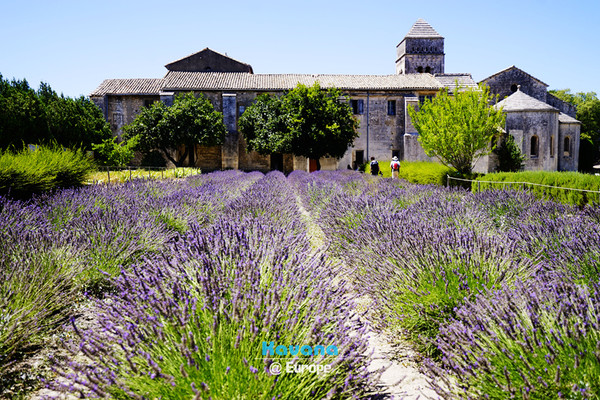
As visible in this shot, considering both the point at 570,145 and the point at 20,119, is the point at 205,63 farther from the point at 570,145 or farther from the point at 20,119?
the point at 570,145

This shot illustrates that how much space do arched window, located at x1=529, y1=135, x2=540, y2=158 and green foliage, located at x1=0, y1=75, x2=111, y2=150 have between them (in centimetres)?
2671

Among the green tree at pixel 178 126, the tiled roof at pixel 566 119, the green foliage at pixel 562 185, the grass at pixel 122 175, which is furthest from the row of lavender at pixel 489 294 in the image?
the tiled roof at pixel 566 119

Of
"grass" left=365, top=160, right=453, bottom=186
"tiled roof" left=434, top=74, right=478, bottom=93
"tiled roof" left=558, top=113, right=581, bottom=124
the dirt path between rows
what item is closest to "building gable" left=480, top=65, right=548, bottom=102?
"tiled roof" left=434, top=74, right=478, bottom=93

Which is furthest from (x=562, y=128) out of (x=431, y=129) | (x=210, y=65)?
(x=210, y=65)

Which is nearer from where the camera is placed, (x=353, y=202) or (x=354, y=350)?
(x=354, y=350)

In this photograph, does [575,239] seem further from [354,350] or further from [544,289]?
[354,350]

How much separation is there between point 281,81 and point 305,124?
7.14 metres

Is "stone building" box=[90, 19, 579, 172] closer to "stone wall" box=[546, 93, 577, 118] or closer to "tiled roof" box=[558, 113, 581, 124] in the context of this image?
"tiled roof" box=[558, 113, 581, 124]

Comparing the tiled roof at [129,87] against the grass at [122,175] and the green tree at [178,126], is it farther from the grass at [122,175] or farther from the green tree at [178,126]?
the grass at [122,175]

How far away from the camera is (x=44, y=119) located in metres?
21.5

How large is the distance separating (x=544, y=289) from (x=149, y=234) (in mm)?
3544

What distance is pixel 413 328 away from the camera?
9.00 ft

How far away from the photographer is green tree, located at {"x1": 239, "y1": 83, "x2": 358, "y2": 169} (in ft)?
82.7

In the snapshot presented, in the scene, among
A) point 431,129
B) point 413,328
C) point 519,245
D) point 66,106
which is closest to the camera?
point 413,328
